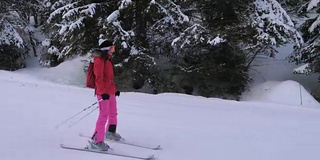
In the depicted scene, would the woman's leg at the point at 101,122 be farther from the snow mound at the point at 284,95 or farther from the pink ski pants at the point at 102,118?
the snow mound at the point at 284,95

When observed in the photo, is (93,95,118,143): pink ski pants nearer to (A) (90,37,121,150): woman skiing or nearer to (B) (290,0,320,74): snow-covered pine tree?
(A) (90,37,121,150): woman skiing

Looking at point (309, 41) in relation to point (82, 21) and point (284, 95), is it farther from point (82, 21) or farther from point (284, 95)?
point (82, 21)

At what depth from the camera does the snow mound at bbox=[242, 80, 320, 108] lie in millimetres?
10344

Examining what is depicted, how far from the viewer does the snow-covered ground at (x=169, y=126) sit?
208 inches

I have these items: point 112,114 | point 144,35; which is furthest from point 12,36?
point 112,114

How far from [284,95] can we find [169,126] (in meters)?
5.11

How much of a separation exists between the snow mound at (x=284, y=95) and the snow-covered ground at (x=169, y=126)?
2.7 inches

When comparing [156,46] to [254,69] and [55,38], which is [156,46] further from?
[55,38]

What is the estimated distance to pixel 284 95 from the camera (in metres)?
10.7

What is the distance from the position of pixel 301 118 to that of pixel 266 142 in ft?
7.40

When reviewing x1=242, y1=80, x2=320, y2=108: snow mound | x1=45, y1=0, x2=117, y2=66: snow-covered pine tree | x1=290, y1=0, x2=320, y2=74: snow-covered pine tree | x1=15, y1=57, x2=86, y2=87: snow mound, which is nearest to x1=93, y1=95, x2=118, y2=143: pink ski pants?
x1=242, y1=80, x2=320, y2=108: snow mound

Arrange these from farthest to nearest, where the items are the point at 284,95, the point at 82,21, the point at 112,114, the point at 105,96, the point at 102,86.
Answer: the point at 82,21 → the point at 284,95 → the point at 112,114 → the point at 102,86 → the point at 105,96

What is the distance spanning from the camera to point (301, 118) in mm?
7984

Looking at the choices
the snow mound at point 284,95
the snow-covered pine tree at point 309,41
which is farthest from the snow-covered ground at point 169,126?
the snow-covered pine tree at point 309,41
